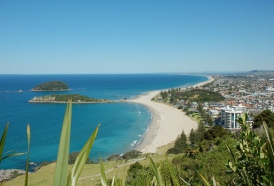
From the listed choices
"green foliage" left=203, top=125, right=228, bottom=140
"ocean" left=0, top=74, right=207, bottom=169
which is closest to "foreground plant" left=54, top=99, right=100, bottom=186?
"green foliage" left=203, top=125, right=228, bottom=140

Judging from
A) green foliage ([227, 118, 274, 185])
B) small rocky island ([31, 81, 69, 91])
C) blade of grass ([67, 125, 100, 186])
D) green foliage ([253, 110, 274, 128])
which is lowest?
small rocky island ([31, 81, 69, 91])

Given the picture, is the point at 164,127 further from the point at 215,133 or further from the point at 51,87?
the point at 51,87

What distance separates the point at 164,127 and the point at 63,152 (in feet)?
101

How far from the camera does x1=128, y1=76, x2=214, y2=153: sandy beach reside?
79.2ft

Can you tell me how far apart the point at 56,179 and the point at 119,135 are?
27682 mm

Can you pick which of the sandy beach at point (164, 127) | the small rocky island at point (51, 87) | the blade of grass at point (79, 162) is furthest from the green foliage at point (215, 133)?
the small rocky island at point (51, 87)

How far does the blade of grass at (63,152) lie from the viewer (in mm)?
418

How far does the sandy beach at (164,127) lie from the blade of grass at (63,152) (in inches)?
850

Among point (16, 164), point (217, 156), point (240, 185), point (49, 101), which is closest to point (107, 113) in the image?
point (49, 101)

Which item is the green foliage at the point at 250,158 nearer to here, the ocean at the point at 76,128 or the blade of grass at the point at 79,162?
the blade of grass at the point at 79,162

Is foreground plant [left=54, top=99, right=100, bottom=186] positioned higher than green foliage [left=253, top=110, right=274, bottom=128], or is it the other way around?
foreground plant [left=54, top=99, right=100, bottom=186]

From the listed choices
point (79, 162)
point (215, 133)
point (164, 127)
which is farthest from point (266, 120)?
point (164, 127)

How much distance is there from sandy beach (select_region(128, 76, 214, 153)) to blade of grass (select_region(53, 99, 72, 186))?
70.9 ft

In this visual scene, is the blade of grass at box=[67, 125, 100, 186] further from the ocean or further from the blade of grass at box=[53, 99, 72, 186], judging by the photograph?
the ocean
